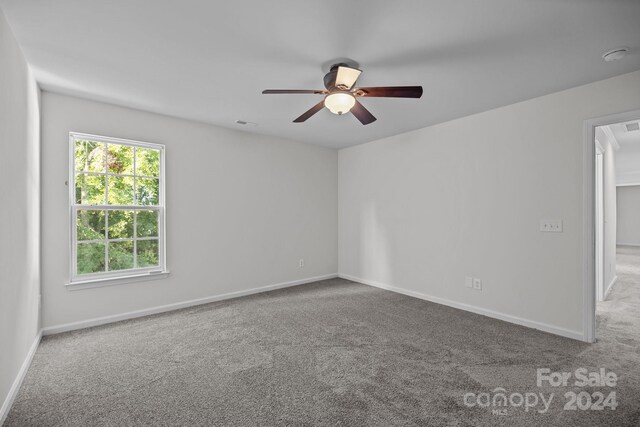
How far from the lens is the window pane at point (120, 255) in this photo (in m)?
3.41

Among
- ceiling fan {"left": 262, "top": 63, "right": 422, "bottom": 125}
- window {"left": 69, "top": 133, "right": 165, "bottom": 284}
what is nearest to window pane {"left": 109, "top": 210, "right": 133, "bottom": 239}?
window {"left": 69, "top": 133, "right": 165, "bottom": 284}

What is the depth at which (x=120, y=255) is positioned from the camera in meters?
3.47

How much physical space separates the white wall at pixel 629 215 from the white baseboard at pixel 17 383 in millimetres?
14883

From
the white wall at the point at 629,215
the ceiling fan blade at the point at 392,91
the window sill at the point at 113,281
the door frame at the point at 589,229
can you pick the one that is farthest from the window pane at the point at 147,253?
the white wall at the point at 629,215

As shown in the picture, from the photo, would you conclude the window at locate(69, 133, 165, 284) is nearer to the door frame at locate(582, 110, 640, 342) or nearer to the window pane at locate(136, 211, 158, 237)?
the window pane at locate(136, 211, 158, 237)

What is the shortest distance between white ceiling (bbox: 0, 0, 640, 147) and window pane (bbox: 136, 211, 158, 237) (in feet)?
4.18

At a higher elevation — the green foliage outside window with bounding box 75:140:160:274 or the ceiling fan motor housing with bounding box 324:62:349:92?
the ceiling fan motor housing with bounding box 324:62:349:92

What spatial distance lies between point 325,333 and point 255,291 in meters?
1.83

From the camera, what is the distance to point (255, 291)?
4551 millimetres

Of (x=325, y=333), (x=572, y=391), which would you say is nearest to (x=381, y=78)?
(x=325, y=333)

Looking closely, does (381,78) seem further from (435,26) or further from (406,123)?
(406,123)

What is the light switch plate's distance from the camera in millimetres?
3012

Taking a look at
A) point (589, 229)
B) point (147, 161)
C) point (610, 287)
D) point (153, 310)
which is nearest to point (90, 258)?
point (153, 310)

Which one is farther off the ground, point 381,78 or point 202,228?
point 381,78
